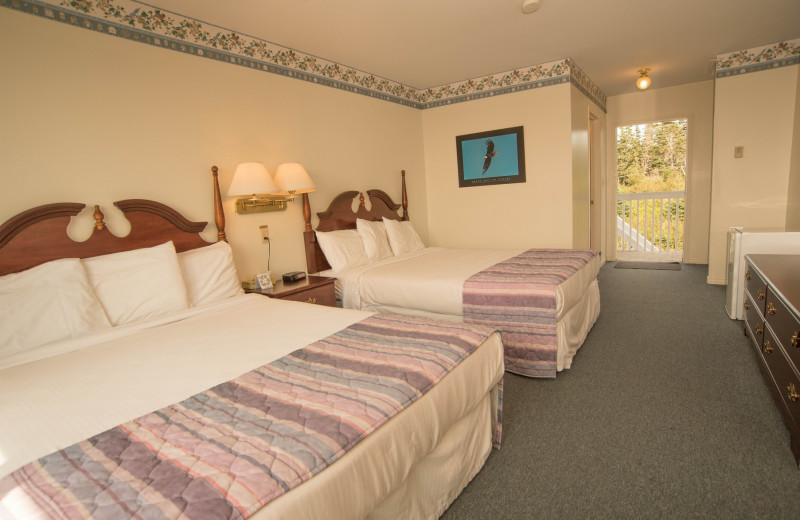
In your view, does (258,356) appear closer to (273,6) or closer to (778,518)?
(778,518)

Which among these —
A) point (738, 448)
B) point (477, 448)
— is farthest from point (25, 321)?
point (738, 448)

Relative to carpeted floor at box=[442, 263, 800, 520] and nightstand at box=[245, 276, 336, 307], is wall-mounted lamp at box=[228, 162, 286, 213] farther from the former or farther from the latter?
carpeted floor at box=[442, 263, 800, 520]

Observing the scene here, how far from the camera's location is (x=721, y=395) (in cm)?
221

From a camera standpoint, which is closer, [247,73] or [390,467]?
[390,467]

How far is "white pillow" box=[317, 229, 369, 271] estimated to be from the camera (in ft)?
11.3

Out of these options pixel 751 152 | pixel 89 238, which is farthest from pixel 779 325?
pixel 89 238

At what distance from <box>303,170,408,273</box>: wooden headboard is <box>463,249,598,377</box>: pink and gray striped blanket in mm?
1429

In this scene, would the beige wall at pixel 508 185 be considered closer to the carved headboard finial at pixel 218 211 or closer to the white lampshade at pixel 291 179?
the white lampshade at pixel 291 179

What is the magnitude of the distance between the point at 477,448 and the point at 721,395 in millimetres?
1494

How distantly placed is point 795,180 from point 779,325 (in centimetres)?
312

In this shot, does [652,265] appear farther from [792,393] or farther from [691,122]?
[792,393]

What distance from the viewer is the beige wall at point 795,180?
389cm

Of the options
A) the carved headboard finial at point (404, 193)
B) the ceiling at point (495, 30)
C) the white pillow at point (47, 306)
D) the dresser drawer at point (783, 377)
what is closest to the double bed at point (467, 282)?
the carved headboard finial at point (404, 193)

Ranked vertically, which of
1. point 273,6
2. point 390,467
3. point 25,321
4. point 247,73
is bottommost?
point 390,467
